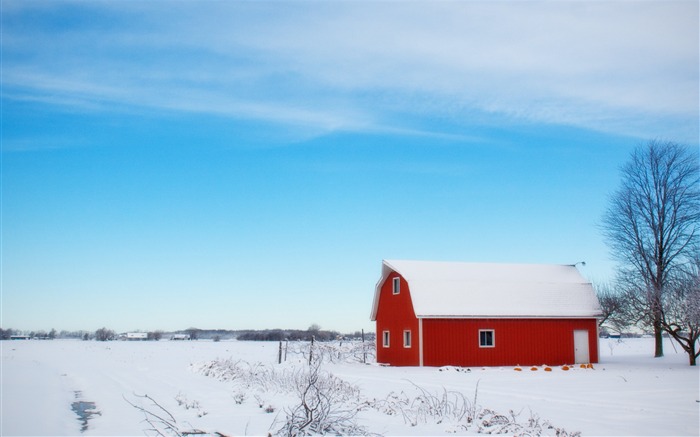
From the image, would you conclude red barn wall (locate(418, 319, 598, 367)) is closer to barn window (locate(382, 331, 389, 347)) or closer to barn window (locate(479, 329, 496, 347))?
barn window (locate(479, 329, 496, 347))

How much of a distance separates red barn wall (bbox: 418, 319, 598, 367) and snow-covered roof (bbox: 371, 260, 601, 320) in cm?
50

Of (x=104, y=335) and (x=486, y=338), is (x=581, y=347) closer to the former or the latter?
(x=486, y=338)

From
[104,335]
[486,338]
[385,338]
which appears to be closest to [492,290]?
[486,338]

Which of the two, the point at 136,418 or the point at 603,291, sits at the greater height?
the point at 603,291

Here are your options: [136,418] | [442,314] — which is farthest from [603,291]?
[136,418]

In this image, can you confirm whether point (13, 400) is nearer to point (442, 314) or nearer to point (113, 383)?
point (113, 383)

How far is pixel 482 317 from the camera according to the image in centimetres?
A: 2912

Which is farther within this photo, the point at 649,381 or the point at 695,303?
the point at 695,303

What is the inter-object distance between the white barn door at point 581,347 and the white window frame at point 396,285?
32.2 feet

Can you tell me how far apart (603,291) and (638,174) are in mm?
9453

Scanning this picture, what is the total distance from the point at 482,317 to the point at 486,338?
116 cm

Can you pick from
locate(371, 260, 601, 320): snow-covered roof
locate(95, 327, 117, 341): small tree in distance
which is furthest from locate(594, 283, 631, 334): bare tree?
locate(95, 327, 117, 341): small tree in distance

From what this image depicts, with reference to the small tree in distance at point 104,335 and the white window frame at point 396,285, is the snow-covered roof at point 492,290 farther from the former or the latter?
the small tree in distance at point 104,335

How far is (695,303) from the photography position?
998 inches
